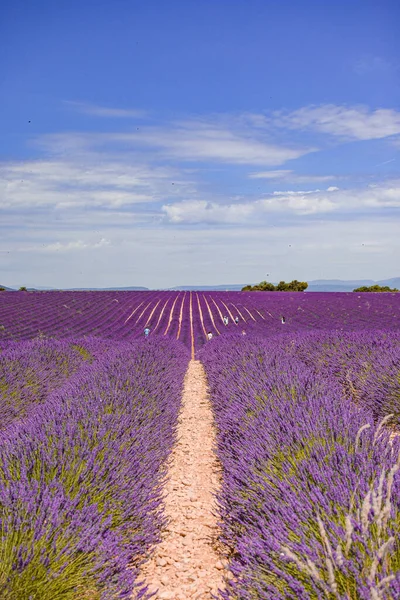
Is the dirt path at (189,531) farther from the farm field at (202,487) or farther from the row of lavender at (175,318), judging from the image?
the row of lavender at (175,318)

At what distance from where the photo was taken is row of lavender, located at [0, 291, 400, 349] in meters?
16.3

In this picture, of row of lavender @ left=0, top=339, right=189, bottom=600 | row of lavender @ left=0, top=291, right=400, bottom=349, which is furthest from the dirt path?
row of lavender @ left=0, top=291, right=400, bottom=349

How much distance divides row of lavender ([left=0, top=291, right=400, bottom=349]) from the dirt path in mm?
10050

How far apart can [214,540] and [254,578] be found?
3.60 ft

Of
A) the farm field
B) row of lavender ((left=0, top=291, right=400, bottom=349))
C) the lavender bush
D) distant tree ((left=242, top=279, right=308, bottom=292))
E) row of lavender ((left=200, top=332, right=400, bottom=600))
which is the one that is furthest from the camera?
distant tree ((left=242, top=279, right=308, bottom=292))

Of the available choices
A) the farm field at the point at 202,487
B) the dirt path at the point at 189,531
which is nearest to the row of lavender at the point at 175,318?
the farm field at the point at 202,487

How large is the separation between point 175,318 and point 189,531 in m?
18.4

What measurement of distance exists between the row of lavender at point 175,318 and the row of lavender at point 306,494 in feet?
34.9

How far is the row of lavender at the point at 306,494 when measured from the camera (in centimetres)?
167

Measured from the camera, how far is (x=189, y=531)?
3170mm

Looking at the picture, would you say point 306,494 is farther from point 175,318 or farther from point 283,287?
point 283,287

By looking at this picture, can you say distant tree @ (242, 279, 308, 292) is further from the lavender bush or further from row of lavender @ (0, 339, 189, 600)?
row of lavender @ (0, 339, 189, 600)

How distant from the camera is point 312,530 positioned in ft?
6.62

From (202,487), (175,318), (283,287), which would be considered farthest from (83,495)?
(283,287)
